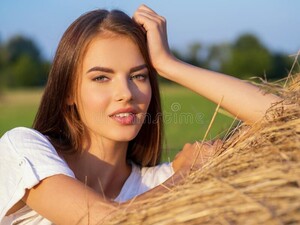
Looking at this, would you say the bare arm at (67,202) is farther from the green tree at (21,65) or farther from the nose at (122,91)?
the green tree at (21,65)

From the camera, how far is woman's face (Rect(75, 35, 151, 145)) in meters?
3.06

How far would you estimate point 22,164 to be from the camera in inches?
103

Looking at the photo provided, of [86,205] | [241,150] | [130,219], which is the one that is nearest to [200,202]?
[130,219]

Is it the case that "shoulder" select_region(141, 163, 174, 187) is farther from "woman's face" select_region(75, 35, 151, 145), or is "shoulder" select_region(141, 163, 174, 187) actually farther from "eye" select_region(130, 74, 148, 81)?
"eye" select_region(130, 74, 148, 81)

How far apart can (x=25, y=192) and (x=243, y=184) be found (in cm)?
117

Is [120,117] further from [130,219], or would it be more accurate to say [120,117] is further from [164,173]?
[130,219]

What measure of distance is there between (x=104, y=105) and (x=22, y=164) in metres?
0.61

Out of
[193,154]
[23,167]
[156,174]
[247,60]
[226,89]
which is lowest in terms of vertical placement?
[247,60]

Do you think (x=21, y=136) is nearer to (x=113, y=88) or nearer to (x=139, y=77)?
(x=113, y=88)

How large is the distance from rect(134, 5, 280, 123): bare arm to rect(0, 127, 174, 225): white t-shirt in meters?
0.80

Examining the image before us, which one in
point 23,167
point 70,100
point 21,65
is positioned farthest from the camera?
point 21,65

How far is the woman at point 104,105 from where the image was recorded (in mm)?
2742

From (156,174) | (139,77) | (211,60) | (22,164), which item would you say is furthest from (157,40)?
(211,60)

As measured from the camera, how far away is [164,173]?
11.4 feet
